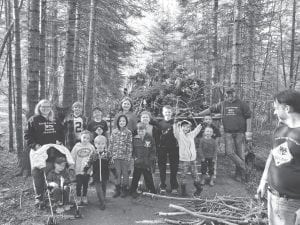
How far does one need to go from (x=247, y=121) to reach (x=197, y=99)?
2190 mm

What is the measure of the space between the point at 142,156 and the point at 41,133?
2.17 m

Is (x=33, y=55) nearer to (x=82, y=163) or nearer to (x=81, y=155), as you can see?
(x=81, y=155)

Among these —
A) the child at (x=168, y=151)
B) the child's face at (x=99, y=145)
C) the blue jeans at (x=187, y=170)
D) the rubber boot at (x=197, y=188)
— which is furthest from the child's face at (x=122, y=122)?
the rubber boot at (x=197, y=188)

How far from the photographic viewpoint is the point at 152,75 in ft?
34.7

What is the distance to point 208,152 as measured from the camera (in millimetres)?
7555

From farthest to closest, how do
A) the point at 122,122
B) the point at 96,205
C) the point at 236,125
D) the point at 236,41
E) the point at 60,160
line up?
the point at 236,41 < the point at 236,125 < the point at 122,122 < the point at 96,205 < the point at 60,160

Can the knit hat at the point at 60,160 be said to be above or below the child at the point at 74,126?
below

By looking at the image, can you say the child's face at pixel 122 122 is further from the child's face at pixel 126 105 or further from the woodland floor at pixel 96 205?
the woodland floor at pixel 96 205

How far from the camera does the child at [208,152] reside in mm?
7512

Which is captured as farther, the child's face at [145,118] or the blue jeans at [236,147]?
the blue jeans at [236,147]

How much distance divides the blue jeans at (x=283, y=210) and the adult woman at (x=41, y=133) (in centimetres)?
421

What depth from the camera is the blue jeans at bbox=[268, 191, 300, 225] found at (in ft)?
9.06

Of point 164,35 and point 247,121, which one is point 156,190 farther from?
point 164,35

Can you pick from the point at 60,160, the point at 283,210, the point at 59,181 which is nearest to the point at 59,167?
the point at 60,160
